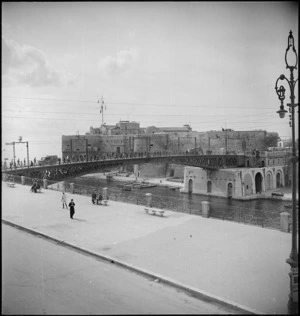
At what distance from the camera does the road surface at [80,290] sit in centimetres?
638

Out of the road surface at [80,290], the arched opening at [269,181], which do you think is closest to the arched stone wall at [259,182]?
the arched opening at [269,181]

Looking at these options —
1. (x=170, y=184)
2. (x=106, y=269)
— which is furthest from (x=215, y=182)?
(x=106, y=269)

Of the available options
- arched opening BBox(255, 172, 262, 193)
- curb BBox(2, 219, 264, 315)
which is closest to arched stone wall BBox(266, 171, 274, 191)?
arched opening BBox(255, 172, 262, 193)

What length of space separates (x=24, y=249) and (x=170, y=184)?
40259 millimetres

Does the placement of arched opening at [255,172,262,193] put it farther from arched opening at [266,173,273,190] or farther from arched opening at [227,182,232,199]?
arched opening at [227,182,232,199]

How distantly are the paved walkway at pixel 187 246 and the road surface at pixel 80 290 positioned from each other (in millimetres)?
479

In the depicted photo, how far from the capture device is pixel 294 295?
646 centimetres

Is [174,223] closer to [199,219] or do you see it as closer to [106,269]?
[199,219]

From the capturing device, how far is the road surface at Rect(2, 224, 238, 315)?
6.38 metres

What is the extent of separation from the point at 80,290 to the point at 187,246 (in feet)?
13.1

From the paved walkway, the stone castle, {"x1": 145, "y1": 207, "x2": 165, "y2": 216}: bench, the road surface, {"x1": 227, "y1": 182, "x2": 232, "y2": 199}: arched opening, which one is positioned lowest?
{"x1": 227, "y1": 182, "x2": 232, "y2": 199}: arched opening

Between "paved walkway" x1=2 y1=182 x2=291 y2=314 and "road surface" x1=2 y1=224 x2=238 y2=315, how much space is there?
1.57 feet

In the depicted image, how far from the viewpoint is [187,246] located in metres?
10.2

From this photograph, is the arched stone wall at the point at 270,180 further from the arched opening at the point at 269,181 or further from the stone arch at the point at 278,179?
the stone arch at the point at 278,179
